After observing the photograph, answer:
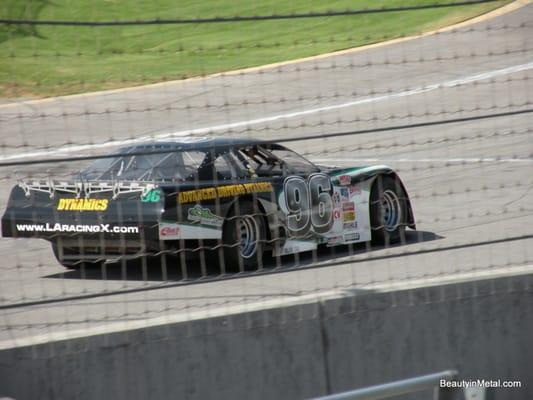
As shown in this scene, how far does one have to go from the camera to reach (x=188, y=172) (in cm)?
803

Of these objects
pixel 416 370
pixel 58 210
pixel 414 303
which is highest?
pixel 58 210

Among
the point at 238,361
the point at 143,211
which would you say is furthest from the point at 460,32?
the point at 143,211

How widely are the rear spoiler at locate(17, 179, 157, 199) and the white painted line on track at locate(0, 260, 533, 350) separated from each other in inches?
104

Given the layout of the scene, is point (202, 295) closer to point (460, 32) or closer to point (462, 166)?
point (460, 32)

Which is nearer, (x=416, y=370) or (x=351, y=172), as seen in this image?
(x=416, y=370)

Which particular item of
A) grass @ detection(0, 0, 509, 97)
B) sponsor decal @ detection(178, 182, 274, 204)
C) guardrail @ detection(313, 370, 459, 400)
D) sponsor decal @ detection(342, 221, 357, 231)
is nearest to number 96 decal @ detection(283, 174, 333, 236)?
sponsor decal @ detection(342, 221, 357, 231)

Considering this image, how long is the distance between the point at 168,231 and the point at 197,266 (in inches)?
13.4

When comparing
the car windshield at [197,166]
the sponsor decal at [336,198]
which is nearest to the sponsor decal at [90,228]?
the car windshield at [197,166]

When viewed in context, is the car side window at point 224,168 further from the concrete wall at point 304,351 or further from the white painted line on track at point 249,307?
the concrete wall at point 304,351

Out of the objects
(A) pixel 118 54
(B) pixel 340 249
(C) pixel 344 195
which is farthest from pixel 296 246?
(A) pixel 118 54

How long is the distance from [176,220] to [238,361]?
126 inches

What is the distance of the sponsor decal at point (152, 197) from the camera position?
26.1ft

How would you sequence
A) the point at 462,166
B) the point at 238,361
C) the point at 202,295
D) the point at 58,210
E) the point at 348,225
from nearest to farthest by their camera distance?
1. the point at 238,361
2. the point at 202,295
3. the point at 58,210
4. the point at 462,166
5. the point at 348,225

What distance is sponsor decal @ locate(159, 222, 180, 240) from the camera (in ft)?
26.4
